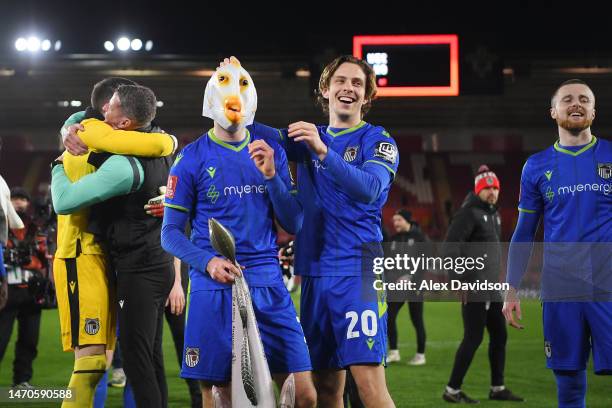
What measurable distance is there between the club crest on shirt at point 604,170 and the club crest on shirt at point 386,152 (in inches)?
47.7

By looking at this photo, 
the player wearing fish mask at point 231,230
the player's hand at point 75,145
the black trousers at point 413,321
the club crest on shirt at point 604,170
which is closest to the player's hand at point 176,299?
the player's hand at point 75,145

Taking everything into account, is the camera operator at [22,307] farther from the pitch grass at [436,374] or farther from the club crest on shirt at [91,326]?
the club crest on shirt at [91,326]

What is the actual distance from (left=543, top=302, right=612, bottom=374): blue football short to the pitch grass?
2766mm

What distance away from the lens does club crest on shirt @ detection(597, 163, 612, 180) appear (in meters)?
4.41

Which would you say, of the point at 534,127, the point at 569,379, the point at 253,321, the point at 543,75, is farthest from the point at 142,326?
the point at 534,127

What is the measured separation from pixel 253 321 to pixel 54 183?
1.45 meters

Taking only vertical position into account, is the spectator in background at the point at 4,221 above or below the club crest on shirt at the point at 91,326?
above

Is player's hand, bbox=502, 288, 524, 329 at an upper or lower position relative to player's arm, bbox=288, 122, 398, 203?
lower

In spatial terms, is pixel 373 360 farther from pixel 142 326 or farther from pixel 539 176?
pixel 539 176

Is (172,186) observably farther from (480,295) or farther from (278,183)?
(480,295)

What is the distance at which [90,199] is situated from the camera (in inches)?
159

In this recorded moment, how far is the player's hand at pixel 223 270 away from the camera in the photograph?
10.9 feet

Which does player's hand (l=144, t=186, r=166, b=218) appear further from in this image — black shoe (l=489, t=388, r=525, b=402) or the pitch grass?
black shoe (l=489, t=388, r=525, b=402)

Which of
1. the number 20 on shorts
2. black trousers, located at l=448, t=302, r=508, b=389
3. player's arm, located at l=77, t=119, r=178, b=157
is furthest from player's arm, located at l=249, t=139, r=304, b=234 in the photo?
black trousers, located at l=448, t=302, r=508, b=389
